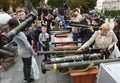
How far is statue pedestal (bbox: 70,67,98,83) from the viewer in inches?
180

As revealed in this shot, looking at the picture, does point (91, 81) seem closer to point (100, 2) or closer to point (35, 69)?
point (35, 69)

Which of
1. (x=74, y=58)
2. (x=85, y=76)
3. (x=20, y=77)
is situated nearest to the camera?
(x=74, y=58)

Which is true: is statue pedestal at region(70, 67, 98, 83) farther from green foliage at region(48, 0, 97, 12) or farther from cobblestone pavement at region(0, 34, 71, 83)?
green foliage at region(48, 0, 97, 12)

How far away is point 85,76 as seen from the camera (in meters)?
4.61

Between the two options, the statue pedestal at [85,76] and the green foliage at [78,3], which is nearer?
the statue pedestal at [85,76]

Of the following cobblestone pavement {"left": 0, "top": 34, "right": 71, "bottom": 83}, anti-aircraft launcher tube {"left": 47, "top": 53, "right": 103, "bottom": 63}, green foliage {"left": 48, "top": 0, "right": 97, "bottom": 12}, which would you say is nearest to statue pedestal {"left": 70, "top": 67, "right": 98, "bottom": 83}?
anti-aircraft launcher tube {"left": 47, "top": 53, "right": 103, "bottom": 63}

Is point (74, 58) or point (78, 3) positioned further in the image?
point (78, 3)

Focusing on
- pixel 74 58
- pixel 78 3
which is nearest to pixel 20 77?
pixel 74 58

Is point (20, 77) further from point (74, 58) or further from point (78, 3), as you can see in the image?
point (78, 3)

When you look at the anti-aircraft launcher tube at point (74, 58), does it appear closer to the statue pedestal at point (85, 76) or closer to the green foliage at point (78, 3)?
the statue pedestal at point (85, 76)

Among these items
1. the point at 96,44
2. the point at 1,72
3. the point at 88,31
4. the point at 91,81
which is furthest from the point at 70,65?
the point at 1,72

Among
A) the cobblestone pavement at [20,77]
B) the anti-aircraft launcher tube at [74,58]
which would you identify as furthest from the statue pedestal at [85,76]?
the cobblestone pavement at [20,77]

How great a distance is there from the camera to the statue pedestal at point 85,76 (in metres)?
4.56

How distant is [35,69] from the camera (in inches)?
234
